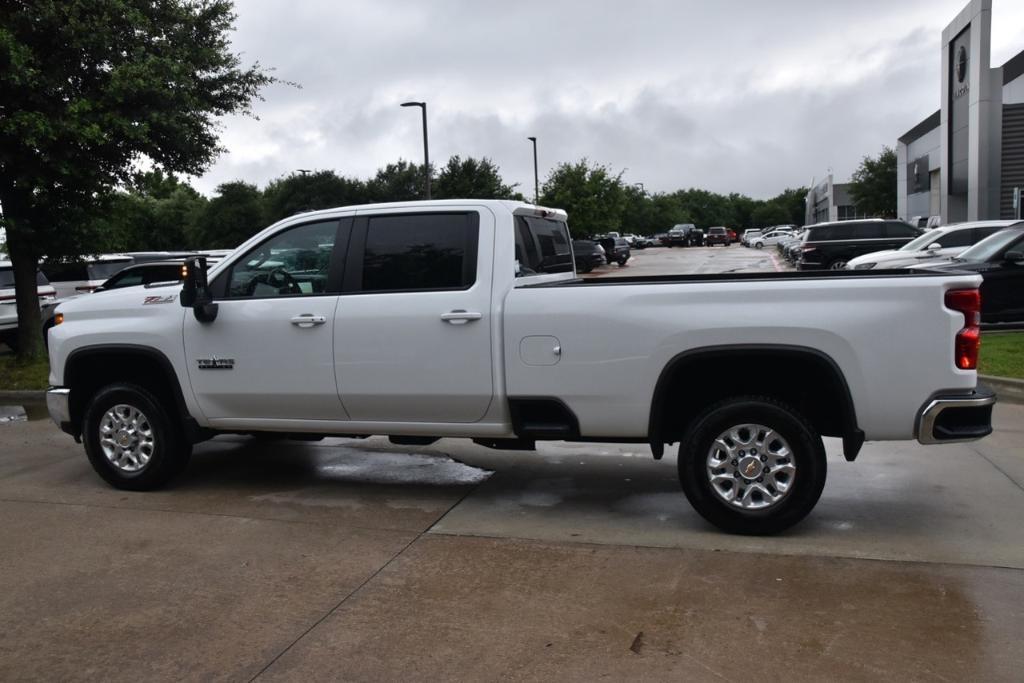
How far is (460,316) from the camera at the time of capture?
580 centimetres

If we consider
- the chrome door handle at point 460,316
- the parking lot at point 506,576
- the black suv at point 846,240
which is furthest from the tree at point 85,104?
the black suv at point 846,240

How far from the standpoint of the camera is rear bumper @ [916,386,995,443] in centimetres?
506

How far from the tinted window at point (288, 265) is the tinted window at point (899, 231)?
73.2ft

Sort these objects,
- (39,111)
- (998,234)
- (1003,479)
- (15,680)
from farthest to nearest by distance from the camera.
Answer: (998,234), (39,111), (1003,479), (15,680)

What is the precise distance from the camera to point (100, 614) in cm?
457

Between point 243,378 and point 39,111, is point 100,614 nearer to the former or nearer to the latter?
point 243,378

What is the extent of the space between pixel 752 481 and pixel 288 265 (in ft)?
11.1

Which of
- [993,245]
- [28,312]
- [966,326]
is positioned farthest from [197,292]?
[993,245]

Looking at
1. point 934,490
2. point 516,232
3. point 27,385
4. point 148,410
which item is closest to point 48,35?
point 27,385

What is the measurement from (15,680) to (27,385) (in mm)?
9777

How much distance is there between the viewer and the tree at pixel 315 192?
6075cm

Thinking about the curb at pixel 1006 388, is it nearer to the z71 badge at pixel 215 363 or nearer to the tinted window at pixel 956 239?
the z71 badge at pixel 215 363

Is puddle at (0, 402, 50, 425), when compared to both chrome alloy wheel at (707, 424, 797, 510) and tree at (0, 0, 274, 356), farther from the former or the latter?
chrome alloy wheel at (707, 424, 797, 510)

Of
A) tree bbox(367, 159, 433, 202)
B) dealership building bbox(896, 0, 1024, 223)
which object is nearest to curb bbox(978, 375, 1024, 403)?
dealership building bbox(896, 0, 1024, 223)
